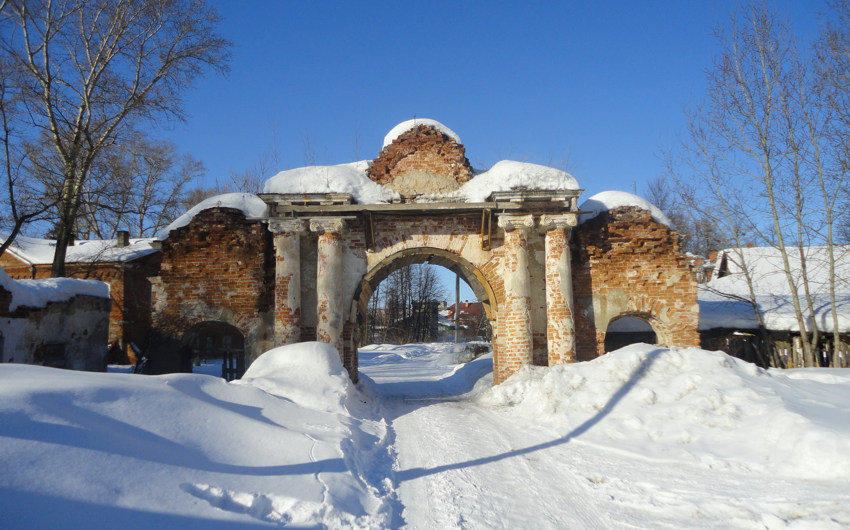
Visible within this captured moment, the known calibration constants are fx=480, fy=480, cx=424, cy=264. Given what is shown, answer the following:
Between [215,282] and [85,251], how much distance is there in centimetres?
1402

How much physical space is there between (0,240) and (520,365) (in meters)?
18.3

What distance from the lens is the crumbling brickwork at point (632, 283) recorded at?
10.3 meters

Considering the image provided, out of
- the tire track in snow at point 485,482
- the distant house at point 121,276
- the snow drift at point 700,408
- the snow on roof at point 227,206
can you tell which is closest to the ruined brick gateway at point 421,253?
the snow on roof at point 227,206

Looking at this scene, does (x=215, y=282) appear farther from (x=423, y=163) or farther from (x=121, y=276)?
(x=121, y=276)

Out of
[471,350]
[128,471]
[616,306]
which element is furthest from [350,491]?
[471,350]

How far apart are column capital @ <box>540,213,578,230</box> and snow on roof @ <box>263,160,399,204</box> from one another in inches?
124

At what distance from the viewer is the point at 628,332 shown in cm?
1335

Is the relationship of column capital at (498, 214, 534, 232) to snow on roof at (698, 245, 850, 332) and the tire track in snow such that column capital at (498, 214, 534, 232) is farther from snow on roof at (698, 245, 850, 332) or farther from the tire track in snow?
snow on roof at (698, 245, 850, 332)

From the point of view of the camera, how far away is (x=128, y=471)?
2756 mm

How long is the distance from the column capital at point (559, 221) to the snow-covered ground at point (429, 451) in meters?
2.94

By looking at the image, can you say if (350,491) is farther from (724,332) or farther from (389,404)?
(724,332)

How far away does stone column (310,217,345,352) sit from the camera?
31.6 feet

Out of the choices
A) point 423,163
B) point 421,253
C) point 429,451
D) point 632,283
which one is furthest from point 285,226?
point 632,283

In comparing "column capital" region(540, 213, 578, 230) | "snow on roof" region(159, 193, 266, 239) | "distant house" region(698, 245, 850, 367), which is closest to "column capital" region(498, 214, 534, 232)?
"column capital" region(540, 213, 578, 230)
